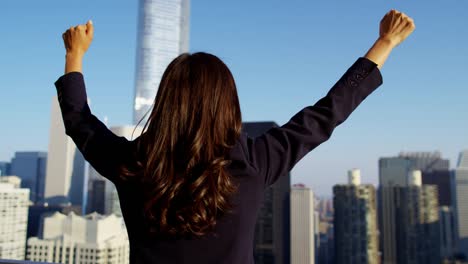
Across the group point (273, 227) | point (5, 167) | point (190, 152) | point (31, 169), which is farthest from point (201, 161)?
point (5, 167)

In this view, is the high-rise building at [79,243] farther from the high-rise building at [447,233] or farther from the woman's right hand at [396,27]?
the high-rise building at [447,233]

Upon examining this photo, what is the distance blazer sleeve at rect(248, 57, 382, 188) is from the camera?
49 cm

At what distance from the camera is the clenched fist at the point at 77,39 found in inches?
25.9

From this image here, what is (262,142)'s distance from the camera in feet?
1.63

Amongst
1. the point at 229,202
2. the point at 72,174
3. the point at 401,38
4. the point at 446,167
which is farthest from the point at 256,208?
the point at 446,167

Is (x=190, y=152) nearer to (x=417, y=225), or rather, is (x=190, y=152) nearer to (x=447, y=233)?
(x=417, y=225)

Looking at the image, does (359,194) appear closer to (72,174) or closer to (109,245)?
(109,245)

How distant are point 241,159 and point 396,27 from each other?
0.32 meters

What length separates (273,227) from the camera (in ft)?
97.3

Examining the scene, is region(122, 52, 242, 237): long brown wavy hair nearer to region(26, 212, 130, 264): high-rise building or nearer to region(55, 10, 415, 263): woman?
region(55, 10, 415, 263): woman

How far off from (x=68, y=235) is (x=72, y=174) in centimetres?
1814

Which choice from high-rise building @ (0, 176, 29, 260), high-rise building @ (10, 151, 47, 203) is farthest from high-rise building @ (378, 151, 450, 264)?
high-rise building @ (10, 151, 47, 203)

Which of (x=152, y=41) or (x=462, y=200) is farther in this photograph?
(x=152, y=41)

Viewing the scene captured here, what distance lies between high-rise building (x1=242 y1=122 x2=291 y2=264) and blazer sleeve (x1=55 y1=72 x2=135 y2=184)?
2713 centimetres
